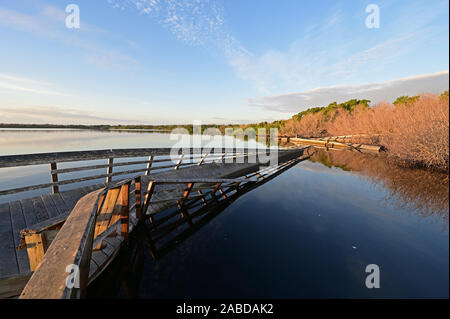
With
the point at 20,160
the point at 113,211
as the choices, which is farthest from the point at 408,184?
the point at 20,160

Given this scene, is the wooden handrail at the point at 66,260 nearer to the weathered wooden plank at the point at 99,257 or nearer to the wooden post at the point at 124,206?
the wooden post at the point at 124,206

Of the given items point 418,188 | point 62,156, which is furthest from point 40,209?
point 418,188

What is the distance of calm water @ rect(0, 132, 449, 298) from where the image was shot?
3.57 m

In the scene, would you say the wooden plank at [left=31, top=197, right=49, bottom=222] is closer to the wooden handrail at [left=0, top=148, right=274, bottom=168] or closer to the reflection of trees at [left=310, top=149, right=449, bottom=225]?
the wooden handrail at [left=0, top=148, right=274, bottom=168]

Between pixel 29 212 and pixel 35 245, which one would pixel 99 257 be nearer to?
pixel 35 245

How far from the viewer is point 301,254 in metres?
4.71

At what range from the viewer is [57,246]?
1.62 m

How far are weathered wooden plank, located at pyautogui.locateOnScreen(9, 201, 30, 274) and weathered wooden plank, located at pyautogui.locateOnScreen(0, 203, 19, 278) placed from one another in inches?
1.9

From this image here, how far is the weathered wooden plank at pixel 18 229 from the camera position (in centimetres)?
300
